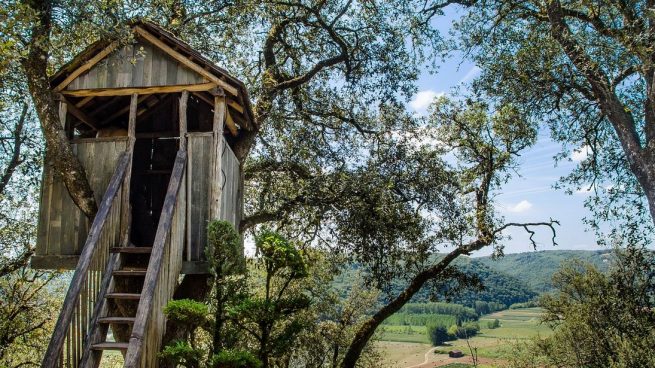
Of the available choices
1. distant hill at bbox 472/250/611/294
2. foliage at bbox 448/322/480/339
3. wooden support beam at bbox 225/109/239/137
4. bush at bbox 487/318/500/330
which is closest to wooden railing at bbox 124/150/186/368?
wooden support beam at bbox 225/109/239/137

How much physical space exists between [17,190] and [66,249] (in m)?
5.65

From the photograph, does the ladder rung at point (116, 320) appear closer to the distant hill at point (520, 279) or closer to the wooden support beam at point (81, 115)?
the wooden support beam at point (81, 115)

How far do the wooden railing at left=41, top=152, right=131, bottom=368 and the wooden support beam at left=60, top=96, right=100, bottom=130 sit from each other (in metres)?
1.93

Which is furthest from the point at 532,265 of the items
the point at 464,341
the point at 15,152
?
the point at 15,152

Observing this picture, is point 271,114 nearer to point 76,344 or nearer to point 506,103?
point 506,103

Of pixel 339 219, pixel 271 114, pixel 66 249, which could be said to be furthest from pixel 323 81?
pixel 66 249

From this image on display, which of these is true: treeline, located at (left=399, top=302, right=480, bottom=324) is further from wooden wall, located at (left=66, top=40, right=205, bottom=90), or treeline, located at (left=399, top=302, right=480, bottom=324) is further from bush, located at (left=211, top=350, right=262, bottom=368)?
bush, located at (left=211, top=350, right=262, bottom=368)

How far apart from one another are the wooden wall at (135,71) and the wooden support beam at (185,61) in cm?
15

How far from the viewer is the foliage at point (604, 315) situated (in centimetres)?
1877

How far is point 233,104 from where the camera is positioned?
9.54m

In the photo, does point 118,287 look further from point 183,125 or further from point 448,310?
point 448,310

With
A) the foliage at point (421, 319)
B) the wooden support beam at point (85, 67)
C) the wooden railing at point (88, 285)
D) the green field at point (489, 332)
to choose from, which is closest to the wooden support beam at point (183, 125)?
the wooden railing at point (88, 285)

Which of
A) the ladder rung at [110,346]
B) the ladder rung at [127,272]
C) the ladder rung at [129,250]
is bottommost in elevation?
the ladder rung at [110,346]

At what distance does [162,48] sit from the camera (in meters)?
8.67
